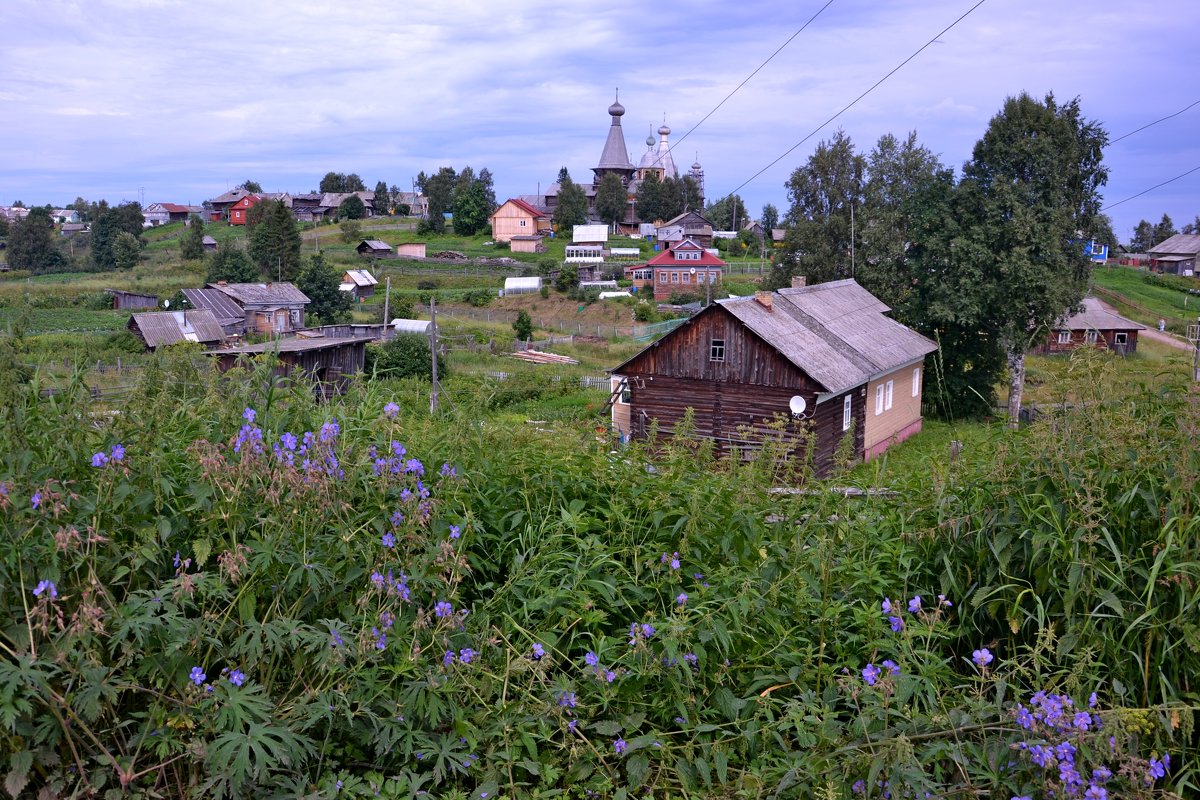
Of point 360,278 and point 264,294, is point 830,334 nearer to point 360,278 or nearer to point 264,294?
point 264,294

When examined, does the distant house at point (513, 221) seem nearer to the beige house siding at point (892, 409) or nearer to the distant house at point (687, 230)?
the distant house at point (687, 230)

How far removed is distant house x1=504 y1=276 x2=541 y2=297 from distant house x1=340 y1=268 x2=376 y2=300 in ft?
30.5

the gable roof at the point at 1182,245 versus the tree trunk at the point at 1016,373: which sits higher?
the gable roof at the point at 1182,245

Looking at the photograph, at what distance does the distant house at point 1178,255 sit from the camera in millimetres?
71850

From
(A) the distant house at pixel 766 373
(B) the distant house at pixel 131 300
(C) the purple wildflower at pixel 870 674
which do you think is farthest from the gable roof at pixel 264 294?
(C) the purple wildflower at pixel 870 674

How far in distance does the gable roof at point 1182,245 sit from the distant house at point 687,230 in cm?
3801

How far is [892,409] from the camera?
2433cm

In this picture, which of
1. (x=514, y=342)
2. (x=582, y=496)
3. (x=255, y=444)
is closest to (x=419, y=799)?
(x=255, y=444)

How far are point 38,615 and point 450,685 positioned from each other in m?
1.22

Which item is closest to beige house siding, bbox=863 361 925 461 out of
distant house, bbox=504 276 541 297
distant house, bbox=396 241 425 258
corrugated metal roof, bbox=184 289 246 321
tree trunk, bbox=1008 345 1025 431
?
tree trunk, bbox=1008 345 1025 431

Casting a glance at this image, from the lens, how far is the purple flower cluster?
2.88 m

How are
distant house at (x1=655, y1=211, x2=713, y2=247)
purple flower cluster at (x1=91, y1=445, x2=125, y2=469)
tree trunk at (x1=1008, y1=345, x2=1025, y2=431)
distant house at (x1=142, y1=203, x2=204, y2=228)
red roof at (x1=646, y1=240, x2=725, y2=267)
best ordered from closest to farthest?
1. purple flower cluster at (x1=91, y1=445, x2=125, y2=469)
2. tree trunk at (x1=1008, y1=345, x2=1025, y2=431)
3. red roof at (x1=646, y1=240, x2=725, y2=267)
4. distant house at (x1=655, y1=211, x2=713, y2=247)
5. distant house at (x1=142, y1=203, x2=204, y2=228)

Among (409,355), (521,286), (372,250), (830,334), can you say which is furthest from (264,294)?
(830,334)

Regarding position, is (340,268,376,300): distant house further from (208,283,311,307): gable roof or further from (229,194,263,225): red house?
(229,194,263,225): red house
